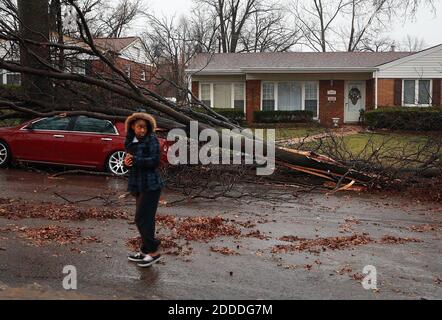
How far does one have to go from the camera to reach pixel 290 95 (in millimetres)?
30906

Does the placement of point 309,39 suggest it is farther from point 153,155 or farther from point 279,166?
point 153,155

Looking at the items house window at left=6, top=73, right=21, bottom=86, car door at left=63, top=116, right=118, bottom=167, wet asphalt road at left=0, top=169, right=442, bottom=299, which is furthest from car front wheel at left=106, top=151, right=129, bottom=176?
house window at left=6, top=73, right=21, bottom=86

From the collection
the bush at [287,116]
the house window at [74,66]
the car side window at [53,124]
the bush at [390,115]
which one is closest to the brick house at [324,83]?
the bush at [287,116]

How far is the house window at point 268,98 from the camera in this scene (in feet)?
101

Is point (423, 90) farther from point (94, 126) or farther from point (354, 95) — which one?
point (94, 126)

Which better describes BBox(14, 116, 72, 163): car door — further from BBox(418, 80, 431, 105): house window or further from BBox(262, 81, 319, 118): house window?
BBox(418, 80, 431, 105): house window

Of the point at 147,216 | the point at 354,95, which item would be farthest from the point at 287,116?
the point at 147,216

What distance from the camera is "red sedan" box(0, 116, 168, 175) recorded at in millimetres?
12602

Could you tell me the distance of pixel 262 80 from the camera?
30859 millimetres

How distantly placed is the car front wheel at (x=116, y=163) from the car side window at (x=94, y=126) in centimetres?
55

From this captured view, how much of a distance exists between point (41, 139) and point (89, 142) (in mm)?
1269

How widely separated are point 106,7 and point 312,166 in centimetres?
2852

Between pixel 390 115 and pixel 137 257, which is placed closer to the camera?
pixel 137 257
